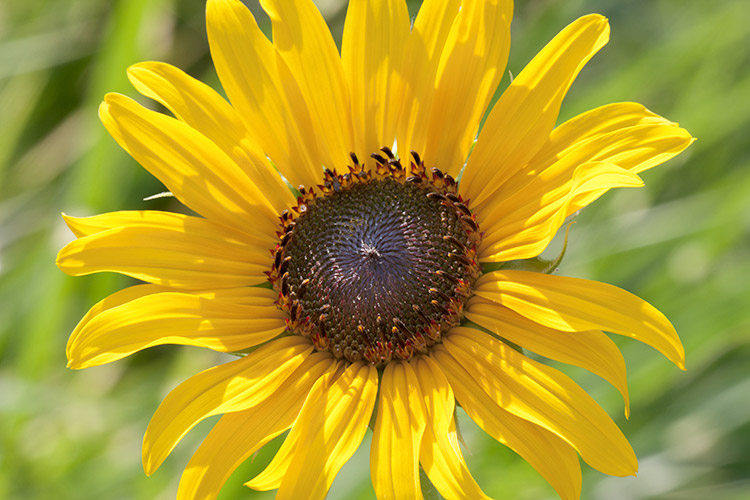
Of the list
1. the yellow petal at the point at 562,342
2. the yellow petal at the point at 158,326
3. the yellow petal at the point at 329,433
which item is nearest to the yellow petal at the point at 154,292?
the yellow petal at the point at 158,326

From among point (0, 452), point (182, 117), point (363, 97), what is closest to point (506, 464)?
point (363, 97)

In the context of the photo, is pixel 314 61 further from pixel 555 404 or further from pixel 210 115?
pixel 555 404

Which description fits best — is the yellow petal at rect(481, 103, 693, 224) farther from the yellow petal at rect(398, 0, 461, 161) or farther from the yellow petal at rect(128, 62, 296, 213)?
the yellow petal at rect(128, 62, 296, 213)

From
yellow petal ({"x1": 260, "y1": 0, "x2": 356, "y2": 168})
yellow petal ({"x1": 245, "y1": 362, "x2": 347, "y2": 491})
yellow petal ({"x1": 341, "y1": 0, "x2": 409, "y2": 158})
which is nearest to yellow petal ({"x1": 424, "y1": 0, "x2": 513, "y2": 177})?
yellow petal ({"x1": 341, "y1": 0, "x2": 409, "y2": 158})

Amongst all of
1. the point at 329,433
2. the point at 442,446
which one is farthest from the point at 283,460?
the point at 442,446

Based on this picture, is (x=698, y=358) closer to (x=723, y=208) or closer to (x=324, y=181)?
(x=723, y=208)

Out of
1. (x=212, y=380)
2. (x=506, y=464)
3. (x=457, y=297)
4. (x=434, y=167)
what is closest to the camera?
(x=212, y=380)

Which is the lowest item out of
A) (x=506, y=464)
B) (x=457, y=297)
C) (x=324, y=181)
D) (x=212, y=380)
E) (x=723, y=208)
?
(x=506, y=464)
